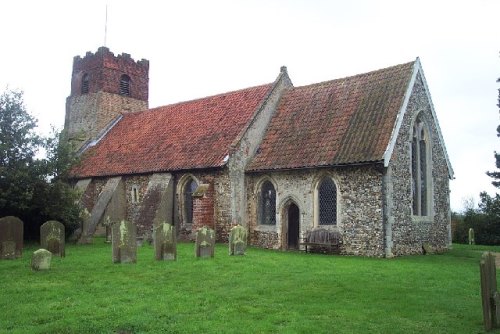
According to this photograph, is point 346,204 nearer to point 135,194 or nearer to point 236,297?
point 236,297

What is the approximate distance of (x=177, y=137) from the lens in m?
27.0

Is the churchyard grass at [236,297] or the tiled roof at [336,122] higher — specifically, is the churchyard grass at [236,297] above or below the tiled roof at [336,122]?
below

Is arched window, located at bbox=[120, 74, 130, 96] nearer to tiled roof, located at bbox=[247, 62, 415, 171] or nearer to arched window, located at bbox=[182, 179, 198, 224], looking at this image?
arched window, located at bbox=[182, 179, 198, 224]

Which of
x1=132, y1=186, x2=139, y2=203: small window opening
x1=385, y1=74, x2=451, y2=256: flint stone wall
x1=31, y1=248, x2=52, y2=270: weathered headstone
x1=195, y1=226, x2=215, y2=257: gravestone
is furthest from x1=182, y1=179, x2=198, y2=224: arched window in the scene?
x1=31, y1=248, x2=52, y2=270: weathered headstone

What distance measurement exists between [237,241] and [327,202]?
4.81 m

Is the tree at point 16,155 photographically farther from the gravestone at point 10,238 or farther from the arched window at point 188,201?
the arched window at point 188,201

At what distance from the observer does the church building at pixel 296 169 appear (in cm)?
1961

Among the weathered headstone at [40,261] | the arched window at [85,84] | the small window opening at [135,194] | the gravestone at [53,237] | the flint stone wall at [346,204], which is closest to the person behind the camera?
the weathered headstone at [40,261]

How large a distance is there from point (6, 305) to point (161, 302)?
295 centimetres

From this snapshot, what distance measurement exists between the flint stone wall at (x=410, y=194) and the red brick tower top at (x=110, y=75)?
855 inches

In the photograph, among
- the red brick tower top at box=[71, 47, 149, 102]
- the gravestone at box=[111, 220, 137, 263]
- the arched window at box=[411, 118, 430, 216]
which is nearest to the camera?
the gravestone at box=[111, 220, 137, 263]

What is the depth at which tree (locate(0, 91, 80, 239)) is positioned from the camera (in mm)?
20219

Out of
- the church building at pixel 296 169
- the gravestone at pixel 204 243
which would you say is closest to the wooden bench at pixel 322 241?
the church building at pixel 296 169

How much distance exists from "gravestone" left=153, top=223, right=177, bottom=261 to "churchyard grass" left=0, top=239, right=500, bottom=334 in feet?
1.41
